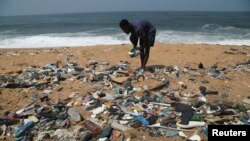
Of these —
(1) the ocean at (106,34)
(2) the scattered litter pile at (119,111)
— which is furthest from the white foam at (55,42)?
(2) the scattered litter pile at (119,111)

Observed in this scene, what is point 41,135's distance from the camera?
3.54m

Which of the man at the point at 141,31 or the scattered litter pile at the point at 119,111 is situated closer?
the scattered litter pile at the point at 119,111

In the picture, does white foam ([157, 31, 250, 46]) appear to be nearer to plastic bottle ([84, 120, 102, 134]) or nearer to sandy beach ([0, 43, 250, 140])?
sandy beach ([0, 43, 250, 140])

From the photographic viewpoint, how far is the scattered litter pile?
358 centimetres

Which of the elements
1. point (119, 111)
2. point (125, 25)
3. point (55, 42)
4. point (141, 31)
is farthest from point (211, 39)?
point (119, 111)

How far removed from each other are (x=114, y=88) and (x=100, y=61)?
118 inches

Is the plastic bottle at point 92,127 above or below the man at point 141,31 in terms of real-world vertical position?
below

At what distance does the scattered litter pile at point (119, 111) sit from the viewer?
358cm

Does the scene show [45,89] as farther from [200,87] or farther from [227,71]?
[227,71]

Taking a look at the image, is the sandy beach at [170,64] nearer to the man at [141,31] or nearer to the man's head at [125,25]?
the man at [141,31]

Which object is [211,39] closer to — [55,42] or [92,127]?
[55,42]

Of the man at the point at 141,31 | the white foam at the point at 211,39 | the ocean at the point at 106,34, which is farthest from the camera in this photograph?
the ocean at the point at 106,34

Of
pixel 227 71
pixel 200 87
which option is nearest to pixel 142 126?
pixel 200 87

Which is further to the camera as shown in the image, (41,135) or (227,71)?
(227,71)
